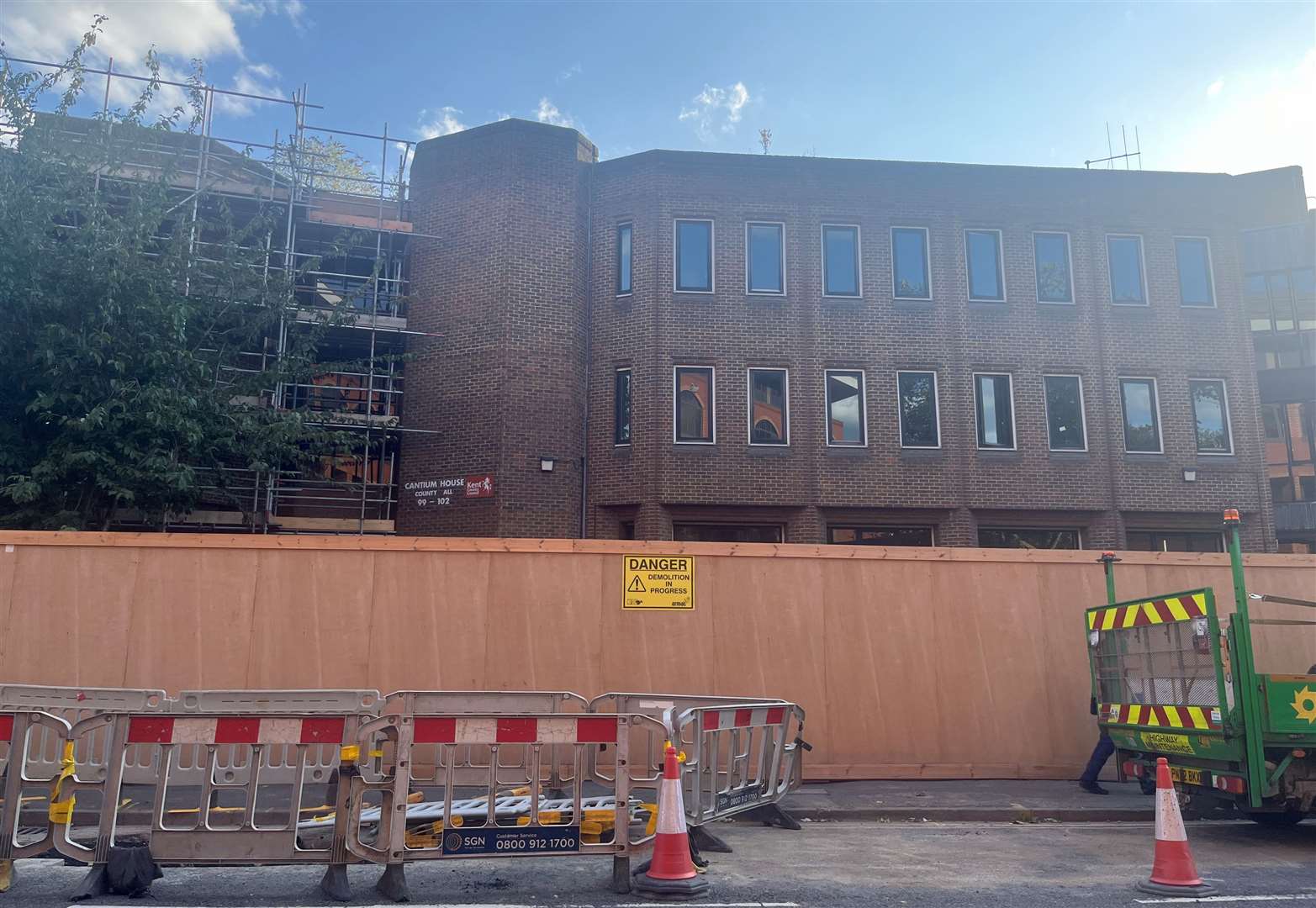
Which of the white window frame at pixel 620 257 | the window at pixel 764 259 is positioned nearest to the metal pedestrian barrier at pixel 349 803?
the white window frame at pixel 620 257

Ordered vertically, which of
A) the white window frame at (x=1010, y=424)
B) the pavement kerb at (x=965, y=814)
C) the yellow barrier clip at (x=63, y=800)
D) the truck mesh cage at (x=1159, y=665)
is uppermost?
the white window frame at (x=1010, y=424)

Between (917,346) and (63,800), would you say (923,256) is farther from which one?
(63,800)

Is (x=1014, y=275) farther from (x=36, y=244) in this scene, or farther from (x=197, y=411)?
(x=36, y=244)

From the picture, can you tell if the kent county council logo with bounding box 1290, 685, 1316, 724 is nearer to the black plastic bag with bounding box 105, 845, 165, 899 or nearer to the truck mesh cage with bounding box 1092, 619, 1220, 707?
the truck mesh cage with bounding box 1092, 619, 1220, 707

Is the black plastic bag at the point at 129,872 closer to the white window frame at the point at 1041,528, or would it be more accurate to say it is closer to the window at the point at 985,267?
the white window frame at the point at 1041,528

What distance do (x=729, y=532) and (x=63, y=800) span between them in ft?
48.7

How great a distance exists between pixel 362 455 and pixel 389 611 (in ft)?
34.4

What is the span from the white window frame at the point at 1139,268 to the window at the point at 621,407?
35.6ft

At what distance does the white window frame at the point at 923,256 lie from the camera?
21.0m

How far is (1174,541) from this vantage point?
2073cm

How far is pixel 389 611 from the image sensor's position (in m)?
10.5

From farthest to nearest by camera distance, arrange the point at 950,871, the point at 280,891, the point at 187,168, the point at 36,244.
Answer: the point at 187,168
the point at 36,244
the point at 950,871
the point at 280,891

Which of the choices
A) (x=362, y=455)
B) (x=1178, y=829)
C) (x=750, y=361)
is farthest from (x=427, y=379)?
(x=1178, y=829)

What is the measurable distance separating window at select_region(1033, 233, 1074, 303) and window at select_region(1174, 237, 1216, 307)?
98.8 inches
